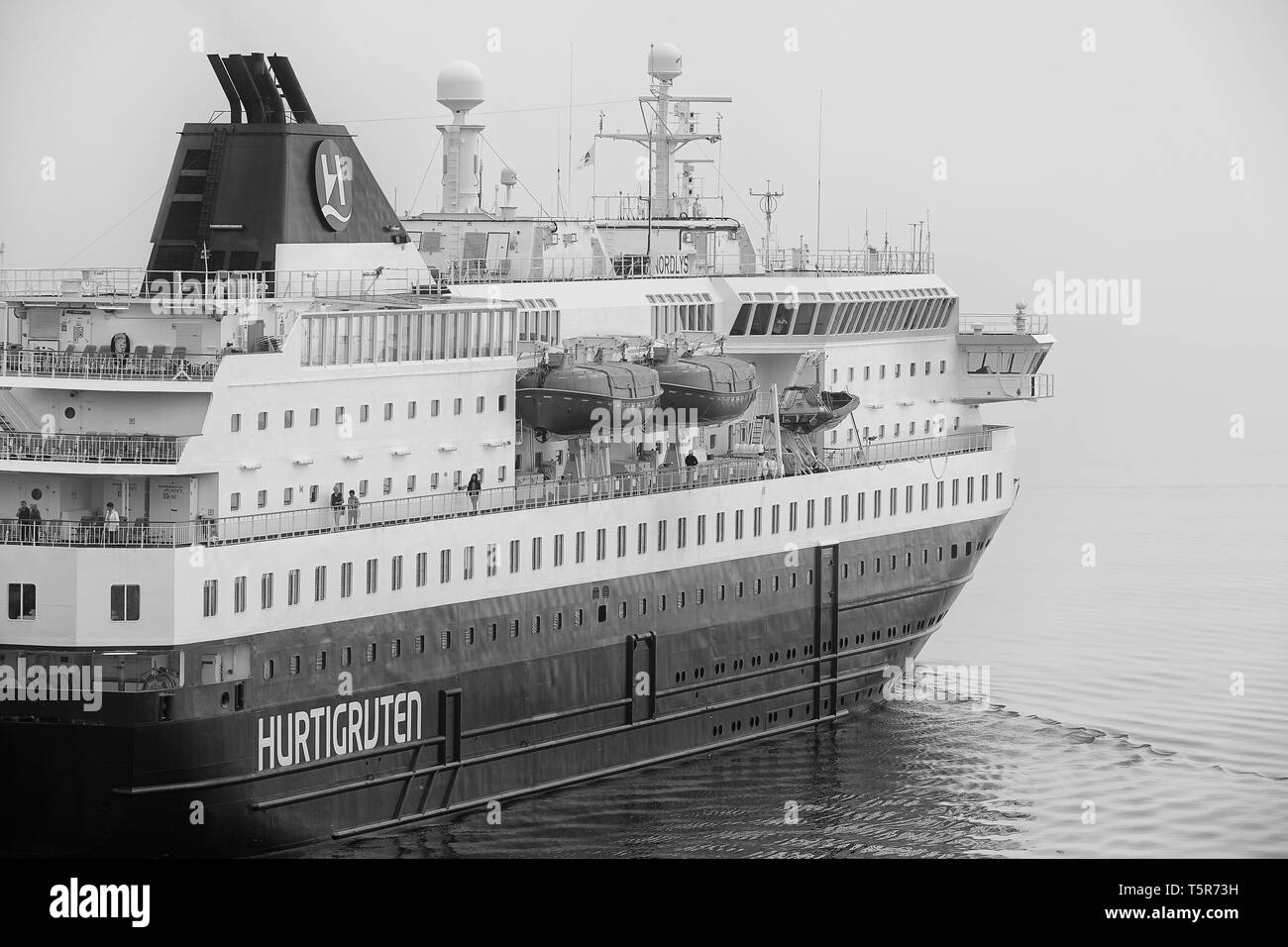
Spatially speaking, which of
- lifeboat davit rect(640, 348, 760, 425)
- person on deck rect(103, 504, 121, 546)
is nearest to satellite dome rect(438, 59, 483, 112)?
lifeboat davit rect(640, 348, 760, 425)

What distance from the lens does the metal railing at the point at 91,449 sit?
1549 inches

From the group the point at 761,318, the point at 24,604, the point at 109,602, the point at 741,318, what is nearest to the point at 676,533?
the point at 741,318

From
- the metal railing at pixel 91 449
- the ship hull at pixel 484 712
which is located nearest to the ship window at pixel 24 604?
the ship hull at pixel 484 712

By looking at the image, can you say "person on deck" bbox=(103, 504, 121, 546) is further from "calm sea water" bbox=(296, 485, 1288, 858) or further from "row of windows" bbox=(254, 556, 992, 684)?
"calm sea water" bbox=(296, 485, 1288, 858)

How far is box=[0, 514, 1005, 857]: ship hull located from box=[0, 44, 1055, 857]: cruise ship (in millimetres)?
61

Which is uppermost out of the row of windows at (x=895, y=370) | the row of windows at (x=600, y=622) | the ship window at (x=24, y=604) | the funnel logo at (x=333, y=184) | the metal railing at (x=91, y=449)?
the funnel logo at (x=333, y=184)

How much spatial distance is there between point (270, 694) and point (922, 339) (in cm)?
2250

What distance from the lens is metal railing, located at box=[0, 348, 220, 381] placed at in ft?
131

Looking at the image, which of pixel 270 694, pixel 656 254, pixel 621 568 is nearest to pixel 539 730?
pixel 621 568

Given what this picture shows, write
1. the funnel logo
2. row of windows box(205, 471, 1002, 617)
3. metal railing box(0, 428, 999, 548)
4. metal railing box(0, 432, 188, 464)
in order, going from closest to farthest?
1. metal railing box(0, 428, 999, 548)
2. metal railing box(0, 432, 188, 464)
3. row of windows box(205, 471, 1002, 617)
4. the funnel logo

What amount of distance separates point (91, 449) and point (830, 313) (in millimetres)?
19861

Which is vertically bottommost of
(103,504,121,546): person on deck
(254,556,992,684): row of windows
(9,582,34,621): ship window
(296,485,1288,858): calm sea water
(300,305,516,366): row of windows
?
(296,485,1288,858): calm sea water

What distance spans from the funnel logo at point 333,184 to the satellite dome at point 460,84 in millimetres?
9461

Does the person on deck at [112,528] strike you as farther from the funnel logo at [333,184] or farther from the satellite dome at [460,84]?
the satellite dome at [460,84]
